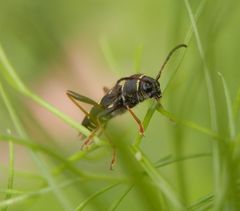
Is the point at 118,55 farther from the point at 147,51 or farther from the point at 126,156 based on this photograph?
the point at 126,156

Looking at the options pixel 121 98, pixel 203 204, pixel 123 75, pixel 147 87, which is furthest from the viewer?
pixel 123 75

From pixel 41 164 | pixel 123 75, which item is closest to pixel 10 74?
pixel 41 164

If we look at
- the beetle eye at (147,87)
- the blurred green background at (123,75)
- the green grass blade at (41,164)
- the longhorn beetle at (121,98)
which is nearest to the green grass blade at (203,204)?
the blurred green background at (123,75)

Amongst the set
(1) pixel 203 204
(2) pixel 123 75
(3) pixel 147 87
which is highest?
(2) pixel 123 75

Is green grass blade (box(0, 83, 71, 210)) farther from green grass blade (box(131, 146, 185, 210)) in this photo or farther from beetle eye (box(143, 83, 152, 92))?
beetle eye (box(143, 83, 152, 92))

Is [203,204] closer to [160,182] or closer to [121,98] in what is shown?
[160,182]

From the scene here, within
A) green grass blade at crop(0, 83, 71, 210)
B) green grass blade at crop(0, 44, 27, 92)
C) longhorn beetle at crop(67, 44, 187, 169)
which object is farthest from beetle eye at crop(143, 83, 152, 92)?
green grass blade at crop(0, 83, 71, 210)

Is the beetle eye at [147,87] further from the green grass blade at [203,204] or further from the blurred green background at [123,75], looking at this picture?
the green grass blade at [203,204]

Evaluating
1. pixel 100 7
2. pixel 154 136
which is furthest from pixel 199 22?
pixel 100 7
